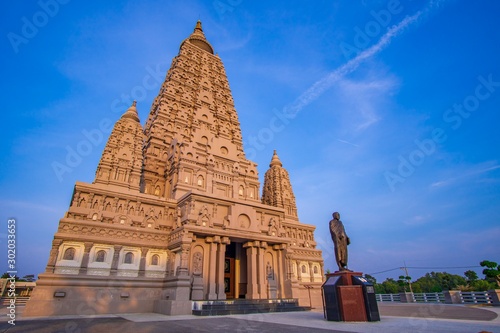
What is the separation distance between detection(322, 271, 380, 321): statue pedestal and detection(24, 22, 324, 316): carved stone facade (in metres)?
9.74

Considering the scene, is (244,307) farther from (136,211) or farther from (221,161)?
(221,161)

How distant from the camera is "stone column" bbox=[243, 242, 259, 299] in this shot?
21922 millimetres

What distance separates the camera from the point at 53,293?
17688 mm

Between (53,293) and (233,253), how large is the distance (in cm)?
1377

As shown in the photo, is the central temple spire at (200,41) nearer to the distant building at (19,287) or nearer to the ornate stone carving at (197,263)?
the ornate stone carving at (197,263)

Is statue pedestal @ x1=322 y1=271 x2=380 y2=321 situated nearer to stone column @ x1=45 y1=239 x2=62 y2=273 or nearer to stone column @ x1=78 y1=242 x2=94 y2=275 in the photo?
stone column @ x1=78 y1=242 x2=94 y2=275

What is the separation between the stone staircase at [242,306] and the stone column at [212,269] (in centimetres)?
174

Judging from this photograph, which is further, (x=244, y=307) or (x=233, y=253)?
(x=233, y=253)

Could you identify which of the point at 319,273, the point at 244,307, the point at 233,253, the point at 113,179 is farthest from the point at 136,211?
the point at 319,273

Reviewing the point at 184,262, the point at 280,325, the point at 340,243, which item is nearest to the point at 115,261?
the point at 184,262

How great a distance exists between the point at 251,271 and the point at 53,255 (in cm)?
1447

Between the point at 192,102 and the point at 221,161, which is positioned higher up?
the point at 192,102

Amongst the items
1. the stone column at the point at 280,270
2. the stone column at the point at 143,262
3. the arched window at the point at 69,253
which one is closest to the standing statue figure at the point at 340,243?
the stone column at the point at 280,270

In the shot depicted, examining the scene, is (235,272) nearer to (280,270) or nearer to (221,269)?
(221,269)
